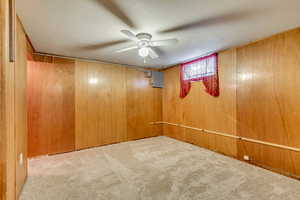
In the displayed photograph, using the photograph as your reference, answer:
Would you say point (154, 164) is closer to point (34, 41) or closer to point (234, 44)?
point (234, 44)

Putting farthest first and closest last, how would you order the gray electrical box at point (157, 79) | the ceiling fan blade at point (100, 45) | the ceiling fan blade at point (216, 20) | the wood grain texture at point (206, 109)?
the gray electrical box at point (157, 79), the wood grain texture at point (206, 109), the ceiling fan blade at point (100, 45), the ceiling fan blade at point (216, 20)

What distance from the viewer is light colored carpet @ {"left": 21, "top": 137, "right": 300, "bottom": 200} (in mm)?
1854

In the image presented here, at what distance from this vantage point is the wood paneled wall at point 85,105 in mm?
3191

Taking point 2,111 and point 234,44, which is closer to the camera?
point 2,111

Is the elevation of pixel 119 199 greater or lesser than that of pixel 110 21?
lesser

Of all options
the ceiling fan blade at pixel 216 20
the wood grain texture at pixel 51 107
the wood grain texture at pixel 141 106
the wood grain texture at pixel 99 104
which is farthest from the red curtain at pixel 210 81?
the wood grain texture at pixel 51 107

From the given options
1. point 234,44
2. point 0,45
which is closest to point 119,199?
point 0,45

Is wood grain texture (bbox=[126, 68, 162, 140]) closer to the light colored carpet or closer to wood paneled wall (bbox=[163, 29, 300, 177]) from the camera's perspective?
the light colored carpet

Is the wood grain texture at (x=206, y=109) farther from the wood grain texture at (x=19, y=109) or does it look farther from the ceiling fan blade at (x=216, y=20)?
the wood grain texture at (x=19, y=109)

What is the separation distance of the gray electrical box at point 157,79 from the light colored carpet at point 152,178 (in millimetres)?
2360

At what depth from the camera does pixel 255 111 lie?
269 cm

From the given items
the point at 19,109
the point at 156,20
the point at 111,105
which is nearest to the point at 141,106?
the point at 111,105

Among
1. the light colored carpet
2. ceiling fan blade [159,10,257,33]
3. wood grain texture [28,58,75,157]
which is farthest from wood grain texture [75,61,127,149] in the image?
ceiling fan blade [159,10,257,33]

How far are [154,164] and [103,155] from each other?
1233mm
